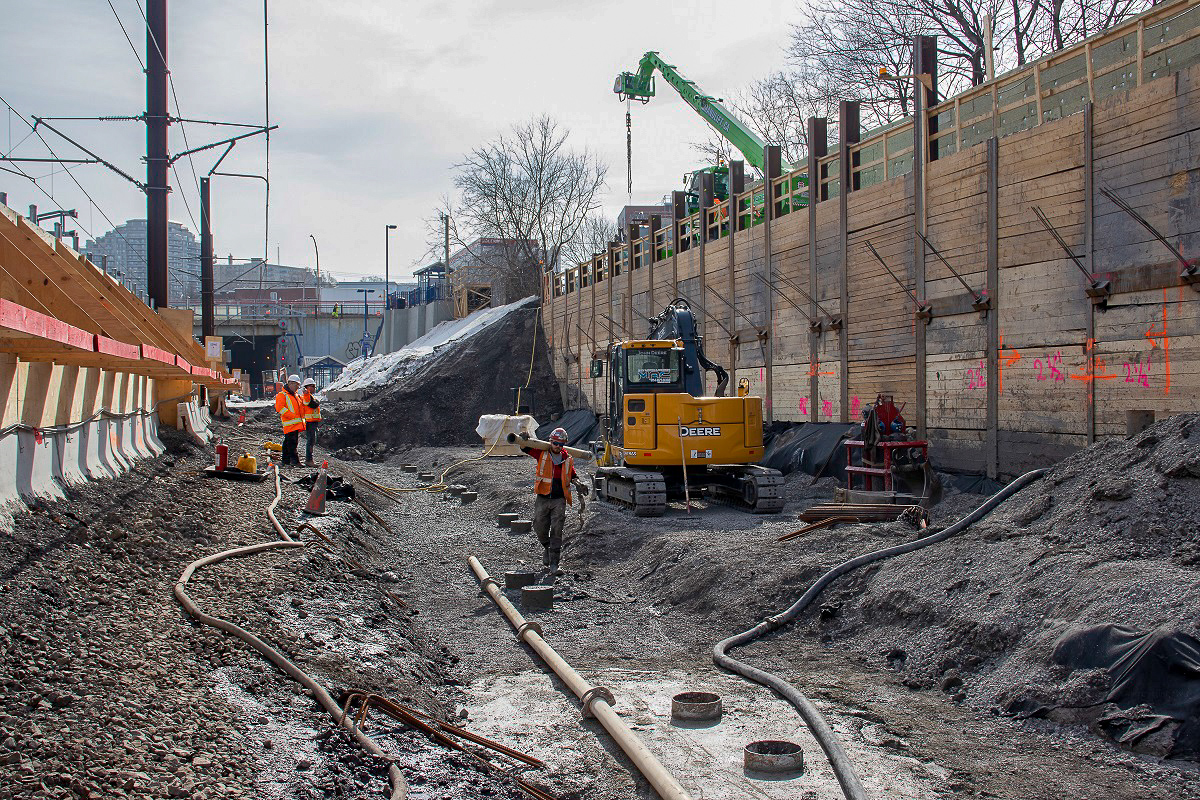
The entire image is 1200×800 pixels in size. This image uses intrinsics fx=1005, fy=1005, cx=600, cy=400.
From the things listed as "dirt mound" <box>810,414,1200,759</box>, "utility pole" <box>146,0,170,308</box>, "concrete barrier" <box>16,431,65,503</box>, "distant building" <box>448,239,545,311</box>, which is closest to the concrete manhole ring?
"dirt mound" <box>810,414,1200,759</box>

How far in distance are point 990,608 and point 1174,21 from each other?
9005mm

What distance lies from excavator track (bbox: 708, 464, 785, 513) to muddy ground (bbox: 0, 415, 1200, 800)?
8.48 feet

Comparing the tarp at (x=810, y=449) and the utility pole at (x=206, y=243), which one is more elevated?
the utility pole at (x=206, y=243)

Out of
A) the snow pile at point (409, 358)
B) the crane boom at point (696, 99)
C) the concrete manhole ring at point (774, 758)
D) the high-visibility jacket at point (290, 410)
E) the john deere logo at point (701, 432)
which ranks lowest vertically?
the concrete manhole ring at point (774, 758)

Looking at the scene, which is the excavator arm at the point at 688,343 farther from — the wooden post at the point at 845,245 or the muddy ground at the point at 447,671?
the muddy ground at the point at 447,671

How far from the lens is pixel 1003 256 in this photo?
1545 cm

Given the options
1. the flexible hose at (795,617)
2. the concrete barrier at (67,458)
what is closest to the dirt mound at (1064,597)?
the flexible hose at (795,617)

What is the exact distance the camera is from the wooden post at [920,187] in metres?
17.4

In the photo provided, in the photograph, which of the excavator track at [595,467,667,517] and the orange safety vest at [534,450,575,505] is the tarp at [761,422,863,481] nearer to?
the excavator track at [595,467,667,517]

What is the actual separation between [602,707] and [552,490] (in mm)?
5742

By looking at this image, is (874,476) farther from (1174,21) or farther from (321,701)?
(321,701)

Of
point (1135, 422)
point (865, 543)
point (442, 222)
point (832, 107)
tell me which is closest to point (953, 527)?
point (865, 543)

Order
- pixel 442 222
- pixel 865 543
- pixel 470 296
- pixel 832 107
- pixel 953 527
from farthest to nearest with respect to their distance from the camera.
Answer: pixel 442 222
pixel 470 296
pixel 832 107
pixel 865 543
pixel 953 527

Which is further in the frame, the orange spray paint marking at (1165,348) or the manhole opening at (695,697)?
the orange spray paint marking at (1165,348)
